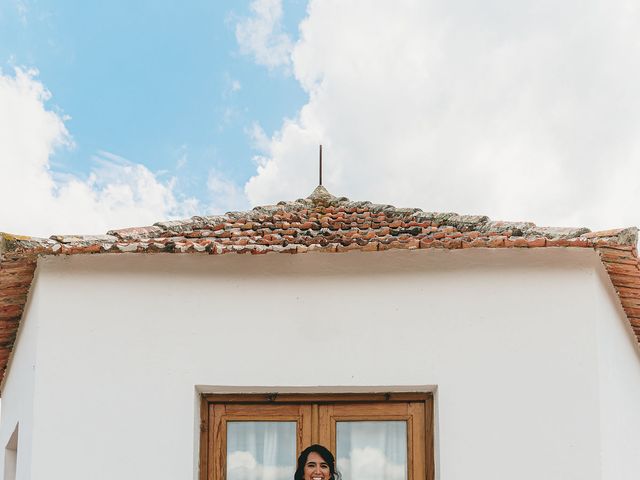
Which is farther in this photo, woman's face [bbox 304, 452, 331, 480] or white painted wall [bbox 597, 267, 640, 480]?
white painted wall [bbox 597, 267, 640, 480]

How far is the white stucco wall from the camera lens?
17.8ft

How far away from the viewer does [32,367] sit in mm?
5750

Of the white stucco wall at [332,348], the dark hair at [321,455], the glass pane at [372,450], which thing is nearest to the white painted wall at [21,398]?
the white stucco wall at [332,348]

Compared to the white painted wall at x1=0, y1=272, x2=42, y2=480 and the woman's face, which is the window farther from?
the white painted wall at x1=0, y1=272, x2=42, y2=480

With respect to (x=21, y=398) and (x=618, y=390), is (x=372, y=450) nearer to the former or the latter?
(x=618, y=390)

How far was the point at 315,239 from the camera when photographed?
19.2ft

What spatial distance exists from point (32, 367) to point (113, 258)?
3.07ft

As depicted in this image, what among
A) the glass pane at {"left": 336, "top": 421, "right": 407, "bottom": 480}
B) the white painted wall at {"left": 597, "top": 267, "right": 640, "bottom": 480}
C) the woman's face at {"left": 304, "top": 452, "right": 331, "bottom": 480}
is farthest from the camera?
the glass pane at {"left": 336, "top": 421, "right": 407, "bottom": 480}

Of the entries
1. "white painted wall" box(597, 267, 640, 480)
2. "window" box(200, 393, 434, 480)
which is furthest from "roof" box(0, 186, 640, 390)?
"window" box(200, 393, 434, 480)

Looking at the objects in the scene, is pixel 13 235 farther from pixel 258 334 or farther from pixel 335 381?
pixel 335 381

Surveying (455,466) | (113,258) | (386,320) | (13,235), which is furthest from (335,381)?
(13,235)

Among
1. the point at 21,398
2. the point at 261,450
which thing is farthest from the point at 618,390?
the point at 21,398

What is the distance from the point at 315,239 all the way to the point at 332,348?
0.78 meters

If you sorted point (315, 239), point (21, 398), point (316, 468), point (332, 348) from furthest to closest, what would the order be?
point (21, 398)
point (315, 239)
point (332, 348)
point (316, 468)
